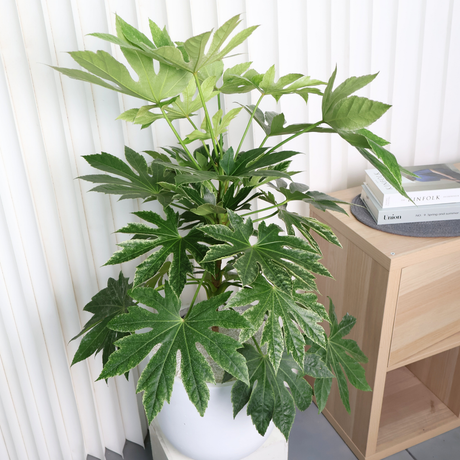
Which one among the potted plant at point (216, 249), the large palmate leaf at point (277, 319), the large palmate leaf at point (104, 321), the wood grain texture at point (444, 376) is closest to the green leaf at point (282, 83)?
the potted plant at point (216, 249)

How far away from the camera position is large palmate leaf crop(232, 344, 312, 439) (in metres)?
0.78

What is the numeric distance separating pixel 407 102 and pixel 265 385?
3.10 ft

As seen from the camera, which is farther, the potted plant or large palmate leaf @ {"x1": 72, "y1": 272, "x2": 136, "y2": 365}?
large palmate leaf @ {"x1": 72, "y1": 272, "x2": 136, "y2": 365}

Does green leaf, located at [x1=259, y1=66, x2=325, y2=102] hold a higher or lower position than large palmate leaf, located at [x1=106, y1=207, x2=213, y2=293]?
higher

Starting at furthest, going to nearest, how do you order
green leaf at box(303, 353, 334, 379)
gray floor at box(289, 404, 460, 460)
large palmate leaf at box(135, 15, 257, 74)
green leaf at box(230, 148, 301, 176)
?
gray floor at box(289, 404, 460, 460), green leaf at box(303, 353, 334, 379), green leaf at box(230, 148, 301, 176), large palmate leaf at box(135, 15, 257, 74)

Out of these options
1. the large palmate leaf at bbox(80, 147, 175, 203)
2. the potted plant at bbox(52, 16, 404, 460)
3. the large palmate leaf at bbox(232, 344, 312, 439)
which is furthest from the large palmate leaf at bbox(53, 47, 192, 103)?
the large palmate leaf at bbox(232, 344, 312, 439)

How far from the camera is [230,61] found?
103 cm

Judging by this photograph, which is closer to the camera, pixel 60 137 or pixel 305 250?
pixel 305 250

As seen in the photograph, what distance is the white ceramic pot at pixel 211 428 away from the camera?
840 millimetres

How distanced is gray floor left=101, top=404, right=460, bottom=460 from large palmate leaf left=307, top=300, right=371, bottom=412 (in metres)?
0.48

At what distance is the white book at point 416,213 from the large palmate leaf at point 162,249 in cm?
52

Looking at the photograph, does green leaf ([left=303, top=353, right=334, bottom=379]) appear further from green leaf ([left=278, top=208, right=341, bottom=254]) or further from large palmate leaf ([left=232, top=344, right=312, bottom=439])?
green leaf ([left=278, top=208, right=341, bottom=254])

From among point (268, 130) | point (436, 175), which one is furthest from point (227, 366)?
point (436, 175)

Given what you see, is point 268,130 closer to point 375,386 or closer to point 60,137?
point 60,137
